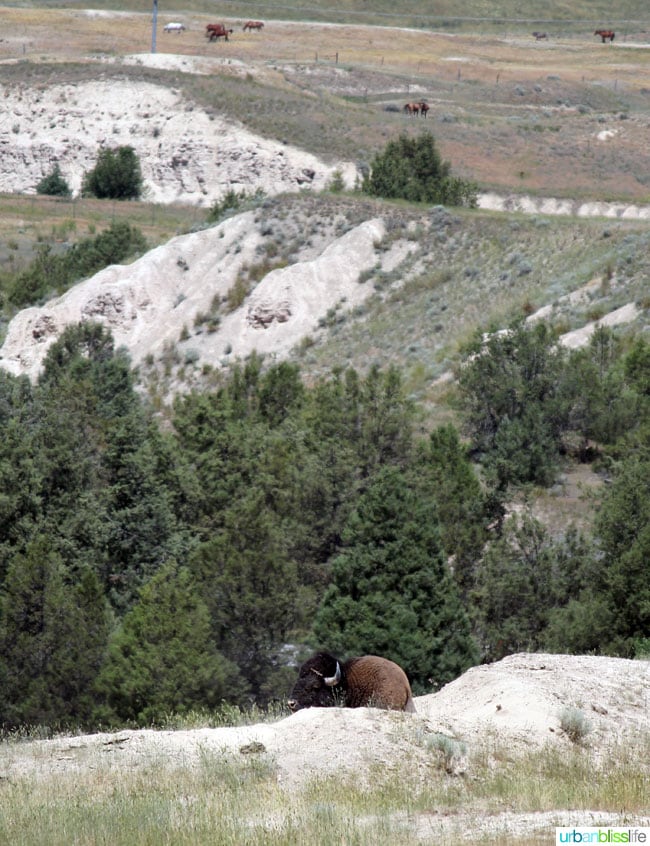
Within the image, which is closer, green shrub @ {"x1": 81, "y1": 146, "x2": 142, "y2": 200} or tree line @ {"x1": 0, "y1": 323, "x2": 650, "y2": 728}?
tree line @ {"x1": 0, "y1": 323, "x2": 650, "y2": 728}

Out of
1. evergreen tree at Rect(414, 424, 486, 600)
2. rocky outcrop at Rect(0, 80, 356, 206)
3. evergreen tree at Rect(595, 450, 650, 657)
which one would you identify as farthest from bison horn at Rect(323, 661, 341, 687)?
rocky outcrop at Rect(0, 80, 356, 206)

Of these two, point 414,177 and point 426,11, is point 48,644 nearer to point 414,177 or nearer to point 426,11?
point 414,177

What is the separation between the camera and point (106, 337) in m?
53.6

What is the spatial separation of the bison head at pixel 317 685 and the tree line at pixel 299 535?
806cm

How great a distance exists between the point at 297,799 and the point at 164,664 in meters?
14.5

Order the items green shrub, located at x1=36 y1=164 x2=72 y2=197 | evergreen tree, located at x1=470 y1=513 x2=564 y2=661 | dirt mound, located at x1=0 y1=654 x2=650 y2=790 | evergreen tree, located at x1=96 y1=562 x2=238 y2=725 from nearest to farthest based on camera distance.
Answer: dirt mound, located at x1=0 y1=654 x2=650 y2=790, evergreen tree, located at x1=96 y1=562 x2=238 y2=725, evergreen tree, located at x1=470 y1=513 x2=564 y2=661, green shrub, located at x1=36 y1=164 x2=72 y2=197

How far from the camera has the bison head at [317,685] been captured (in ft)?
41.0

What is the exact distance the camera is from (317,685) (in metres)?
12.6

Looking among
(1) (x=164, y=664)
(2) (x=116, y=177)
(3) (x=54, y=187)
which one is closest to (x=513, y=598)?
(1) (x=164, y=664)

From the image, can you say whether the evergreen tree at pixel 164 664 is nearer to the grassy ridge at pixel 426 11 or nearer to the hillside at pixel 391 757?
the hillside at pixel 391 757

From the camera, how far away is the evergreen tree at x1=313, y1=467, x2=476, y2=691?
23.7 metres

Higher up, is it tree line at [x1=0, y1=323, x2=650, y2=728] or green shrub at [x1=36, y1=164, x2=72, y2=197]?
tree line at [x1=0, y1=323, x2=650, y2=728]

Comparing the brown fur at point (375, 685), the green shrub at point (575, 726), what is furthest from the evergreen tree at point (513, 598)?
the green shrub at point (575, 726)

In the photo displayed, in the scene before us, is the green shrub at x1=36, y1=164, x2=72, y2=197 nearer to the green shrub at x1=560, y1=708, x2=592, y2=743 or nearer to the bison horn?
the bison horn
